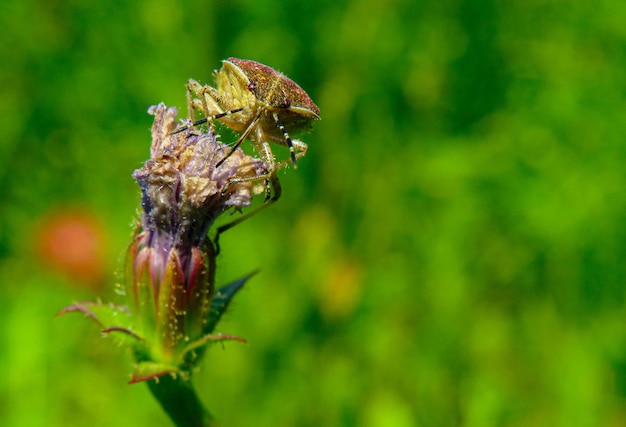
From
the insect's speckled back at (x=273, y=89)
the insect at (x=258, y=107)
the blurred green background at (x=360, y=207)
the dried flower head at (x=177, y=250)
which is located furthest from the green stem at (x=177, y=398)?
the blurred green background at (x=360, y=207)

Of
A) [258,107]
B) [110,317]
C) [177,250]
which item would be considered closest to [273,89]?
[258,107]

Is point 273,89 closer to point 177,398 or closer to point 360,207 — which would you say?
point 177,398

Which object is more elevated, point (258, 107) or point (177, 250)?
point (258, 107)

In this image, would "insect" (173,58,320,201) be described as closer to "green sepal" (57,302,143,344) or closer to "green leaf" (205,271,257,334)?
"green leaf" (205,271,257,334)

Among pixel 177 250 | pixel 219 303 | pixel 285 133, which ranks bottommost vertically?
pixel 219 303

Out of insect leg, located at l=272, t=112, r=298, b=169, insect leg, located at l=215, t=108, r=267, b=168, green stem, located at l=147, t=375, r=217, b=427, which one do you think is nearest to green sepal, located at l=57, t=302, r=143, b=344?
green stem, located at l=147, t=375, r=217, b=427
